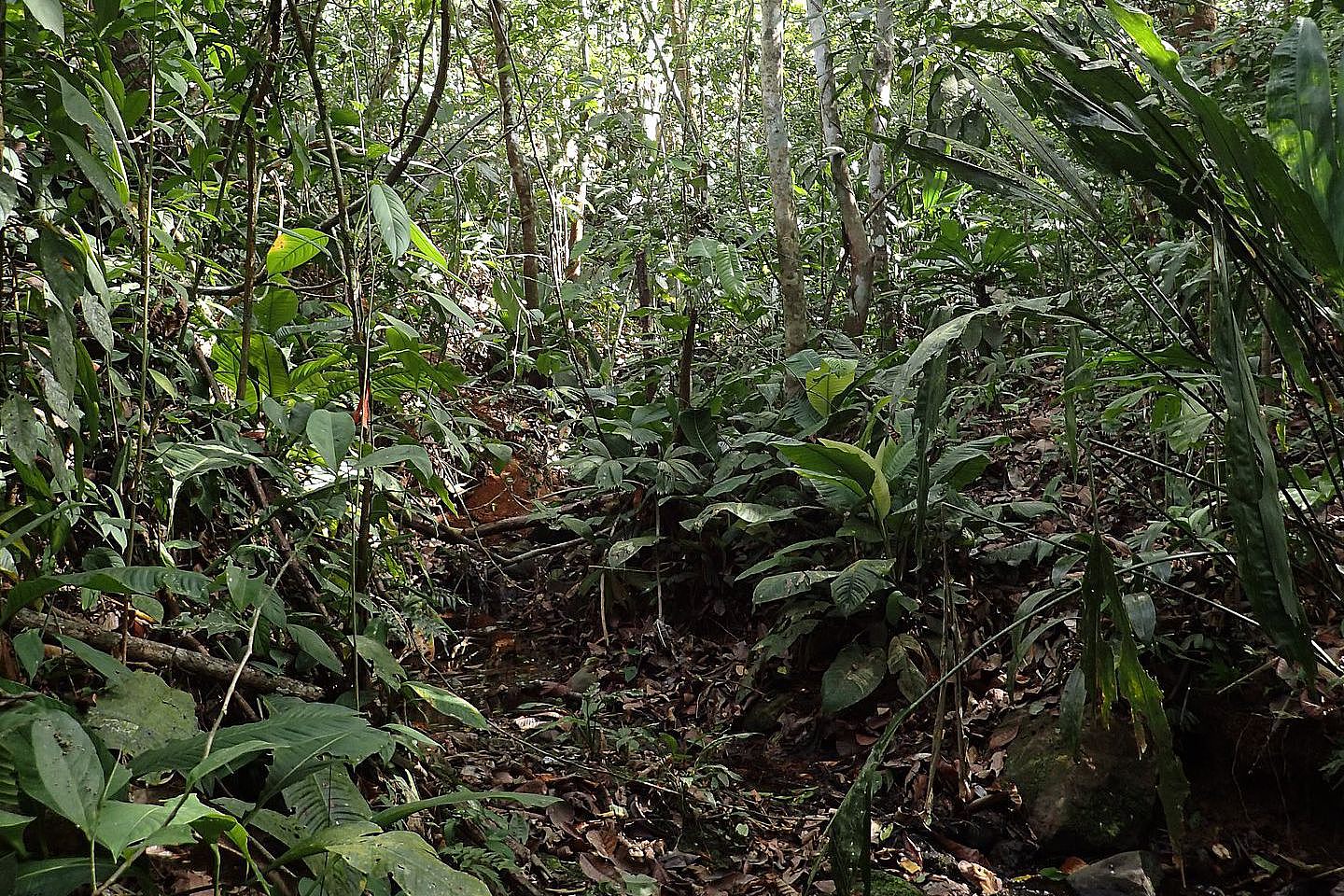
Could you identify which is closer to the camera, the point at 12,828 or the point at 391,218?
the point at 12,828

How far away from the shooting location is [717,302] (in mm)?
5234

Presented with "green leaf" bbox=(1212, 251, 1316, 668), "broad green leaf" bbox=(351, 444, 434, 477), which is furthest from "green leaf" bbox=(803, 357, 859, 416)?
"green leaf" bbox=(1212, 251, 1316, 668)

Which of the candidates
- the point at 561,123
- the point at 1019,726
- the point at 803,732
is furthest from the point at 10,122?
the point at 561,123

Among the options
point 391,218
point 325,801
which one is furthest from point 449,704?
point 391,218

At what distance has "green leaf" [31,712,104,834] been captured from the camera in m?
1.09

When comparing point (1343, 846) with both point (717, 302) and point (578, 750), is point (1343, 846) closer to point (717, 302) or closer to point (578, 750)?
point (578, 750)

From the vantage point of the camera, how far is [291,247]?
2.13 meters

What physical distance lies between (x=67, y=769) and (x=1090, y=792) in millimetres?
2373

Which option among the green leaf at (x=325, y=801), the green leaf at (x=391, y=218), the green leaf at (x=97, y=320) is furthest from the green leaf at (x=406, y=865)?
the green leaf at (x=391, y=218)

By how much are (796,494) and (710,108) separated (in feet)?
21.4

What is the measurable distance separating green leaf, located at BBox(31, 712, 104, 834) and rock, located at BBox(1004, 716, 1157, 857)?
7.27 ft

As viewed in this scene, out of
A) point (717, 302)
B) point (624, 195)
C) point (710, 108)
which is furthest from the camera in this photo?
point (710, 108)

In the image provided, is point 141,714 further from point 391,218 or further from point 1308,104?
point 1308,104

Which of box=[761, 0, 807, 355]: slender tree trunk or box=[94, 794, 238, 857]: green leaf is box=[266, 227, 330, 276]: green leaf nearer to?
box=[94, 794, 238, 857]: green leaf
